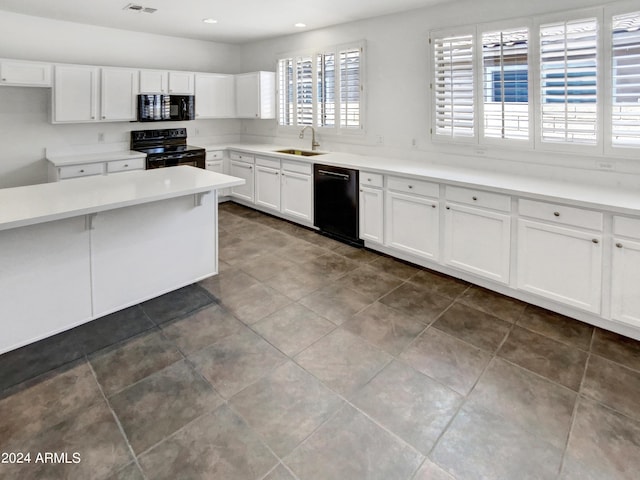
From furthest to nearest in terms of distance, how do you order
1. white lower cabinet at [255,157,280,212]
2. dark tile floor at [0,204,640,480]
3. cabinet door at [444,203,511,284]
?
white lower cabinet at [255,157,280,212] < cabinet door at [444,203,511,284] < dark tile floor at [0,204,640,480]

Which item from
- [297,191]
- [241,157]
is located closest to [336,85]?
[297,191]

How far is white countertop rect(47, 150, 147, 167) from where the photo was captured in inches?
179

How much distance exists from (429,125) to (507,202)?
147 cm

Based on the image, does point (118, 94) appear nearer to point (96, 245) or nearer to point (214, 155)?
point (214, 155)

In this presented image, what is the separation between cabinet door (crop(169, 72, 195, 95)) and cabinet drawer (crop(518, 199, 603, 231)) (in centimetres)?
474

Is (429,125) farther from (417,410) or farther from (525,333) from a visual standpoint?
(417,410)

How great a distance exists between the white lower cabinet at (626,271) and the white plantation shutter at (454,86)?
1.65 metres

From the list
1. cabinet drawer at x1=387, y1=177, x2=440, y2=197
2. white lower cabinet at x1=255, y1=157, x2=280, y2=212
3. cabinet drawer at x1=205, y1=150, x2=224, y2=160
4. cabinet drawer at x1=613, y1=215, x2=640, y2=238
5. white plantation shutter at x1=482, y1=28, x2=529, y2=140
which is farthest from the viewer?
cabinet drawer at x1=205, y1=150, x2=224, y2=160

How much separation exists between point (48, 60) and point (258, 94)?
262cm

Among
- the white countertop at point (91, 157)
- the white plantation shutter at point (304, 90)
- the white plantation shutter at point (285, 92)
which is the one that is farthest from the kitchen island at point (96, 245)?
the white plantation shutter at point (285, 92)

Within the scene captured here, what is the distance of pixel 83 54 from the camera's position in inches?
196

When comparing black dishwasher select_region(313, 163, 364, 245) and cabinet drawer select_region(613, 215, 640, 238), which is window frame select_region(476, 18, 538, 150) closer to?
cabinet drawer select_region(613, 215, 640, 238)

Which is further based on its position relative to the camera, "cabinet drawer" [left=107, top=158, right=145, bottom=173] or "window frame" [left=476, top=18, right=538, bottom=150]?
"cabinet drawer" [left=107, top=158, right=145, bottom=173]

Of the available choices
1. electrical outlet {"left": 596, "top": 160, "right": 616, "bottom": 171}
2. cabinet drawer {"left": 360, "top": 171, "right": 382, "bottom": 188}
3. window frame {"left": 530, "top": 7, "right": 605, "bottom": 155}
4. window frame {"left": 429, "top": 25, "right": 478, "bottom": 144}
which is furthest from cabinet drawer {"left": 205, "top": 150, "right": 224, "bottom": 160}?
electrical outlet {"left": 596, "top": 160, "right": 616, "bottom": 171}
